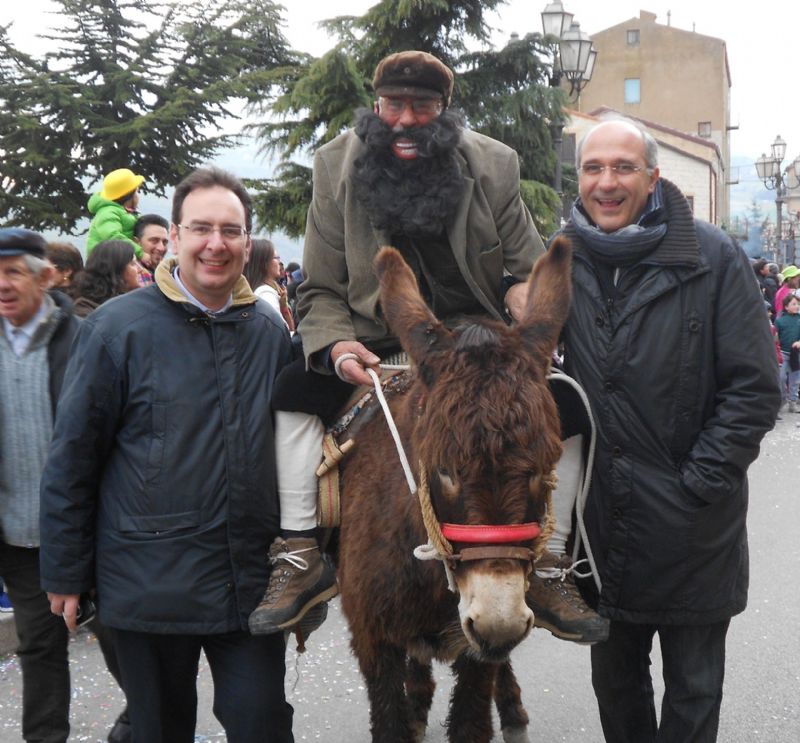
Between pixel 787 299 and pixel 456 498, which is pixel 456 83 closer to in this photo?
pixel 787 299

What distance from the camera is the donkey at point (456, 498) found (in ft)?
8.41

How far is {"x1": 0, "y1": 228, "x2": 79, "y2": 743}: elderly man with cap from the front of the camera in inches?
152

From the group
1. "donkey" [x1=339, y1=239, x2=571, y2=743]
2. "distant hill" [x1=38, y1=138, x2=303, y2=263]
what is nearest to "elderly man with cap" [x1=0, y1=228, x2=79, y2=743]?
"donkey" [x1=339, y1=239, x2=571, y2=743]

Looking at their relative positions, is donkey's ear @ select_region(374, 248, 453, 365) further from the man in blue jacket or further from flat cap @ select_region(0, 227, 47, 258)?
flat cap @ select_region(0, 227, 47, 258)

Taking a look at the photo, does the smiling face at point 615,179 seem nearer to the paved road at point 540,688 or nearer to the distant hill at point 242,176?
the paved road at point 540,688

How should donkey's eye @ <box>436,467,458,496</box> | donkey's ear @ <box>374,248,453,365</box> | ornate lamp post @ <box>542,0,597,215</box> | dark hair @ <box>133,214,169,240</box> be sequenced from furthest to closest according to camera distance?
1. ornate lamp post @ <box>542,0,597,215</box>
2. dark hair @ <box>133,214,169,240</box>
3. donkey's ear @ <box>374,248,453,365</box>
4. donkey's eye @ <box>436,467,458,496</box>

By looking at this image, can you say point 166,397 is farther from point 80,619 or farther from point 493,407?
point 493,407

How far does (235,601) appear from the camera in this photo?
9.95ft

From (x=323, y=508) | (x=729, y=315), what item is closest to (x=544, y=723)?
(x=323, y=508)

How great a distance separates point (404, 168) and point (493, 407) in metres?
1.26

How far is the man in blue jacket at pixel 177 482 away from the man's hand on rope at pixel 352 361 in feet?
0.94

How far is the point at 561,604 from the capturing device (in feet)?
10.6

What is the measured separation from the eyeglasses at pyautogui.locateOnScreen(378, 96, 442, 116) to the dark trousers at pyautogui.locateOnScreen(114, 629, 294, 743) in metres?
2.09

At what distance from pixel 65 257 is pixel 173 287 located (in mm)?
3357
